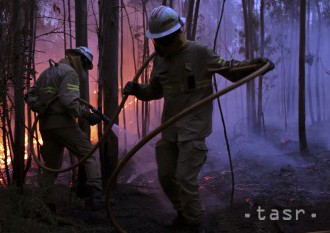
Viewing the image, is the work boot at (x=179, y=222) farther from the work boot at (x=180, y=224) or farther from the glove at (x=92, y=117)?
the glove at (x=92, y=117)

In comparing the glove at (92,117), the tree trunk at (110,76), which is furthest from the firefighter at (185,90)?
the tree trunk at (110,76)

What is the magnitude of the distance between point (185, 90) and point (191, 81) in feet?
0.32

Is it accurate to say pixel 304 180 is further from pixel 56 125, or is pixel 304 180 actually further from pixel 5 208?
pixel 5 208

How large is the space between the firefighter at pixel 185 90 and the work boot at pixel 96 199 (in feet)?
3.38

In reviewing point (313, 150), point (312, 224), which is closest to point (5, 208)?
point (312, 224)

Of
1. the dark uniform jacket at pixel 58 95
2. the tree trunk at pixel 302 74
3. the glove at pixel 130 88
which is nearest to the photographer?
the glove at pixel 130 88

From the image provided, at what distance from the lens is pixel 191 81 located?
3357 mm

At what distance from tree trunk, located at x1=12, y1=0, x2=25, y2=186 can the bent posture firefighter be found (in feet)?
0.60

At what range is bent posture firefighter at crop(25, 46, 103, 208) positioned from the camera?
13.4ft

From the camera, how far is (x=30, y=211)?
136 inches

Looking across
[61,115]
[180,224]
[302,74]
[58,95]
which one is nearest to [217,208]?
[180,224]

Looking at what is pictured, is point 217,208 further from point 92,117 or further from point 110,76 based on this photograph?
point 110,76

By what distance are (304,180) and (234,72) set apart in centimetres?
396

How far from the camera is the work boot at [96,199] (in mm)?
4176
